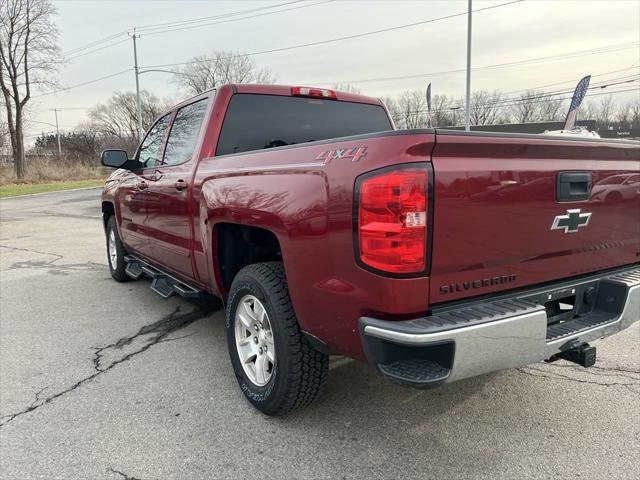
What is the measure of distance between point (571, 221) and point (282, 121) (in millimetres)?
2306

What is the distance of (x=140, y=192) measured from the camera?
4844 millimetres

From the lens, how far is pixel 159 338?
439cm

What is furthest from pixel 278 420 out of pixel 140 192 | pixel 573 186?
pixel 140 192

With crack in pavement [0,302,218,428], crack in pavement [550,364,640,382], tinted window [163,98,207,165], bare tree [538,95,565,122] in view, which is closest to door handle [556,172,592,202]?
crack in pavement [550,364,640,382]

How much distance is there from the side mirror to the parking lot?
159cm

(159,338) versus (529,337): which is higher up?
(529,337)

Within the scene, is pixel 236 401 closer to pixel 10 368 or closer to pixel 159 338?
pixel 159 338

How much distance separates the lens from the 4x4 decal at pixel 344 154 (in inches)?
83.5

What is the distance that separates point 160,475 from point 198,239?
166cm

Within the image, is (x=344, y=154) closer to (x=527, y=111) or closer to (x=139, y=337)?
(x=139, y=337)

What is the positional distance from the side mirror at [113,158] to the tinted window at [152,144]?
22cm

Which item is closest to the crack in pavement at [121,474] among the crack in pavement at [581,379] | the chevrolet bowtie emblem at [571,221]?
the chevrolet bowtie emblem at [571,221]

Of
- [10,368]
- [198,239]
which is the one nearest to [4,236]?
[10,368]

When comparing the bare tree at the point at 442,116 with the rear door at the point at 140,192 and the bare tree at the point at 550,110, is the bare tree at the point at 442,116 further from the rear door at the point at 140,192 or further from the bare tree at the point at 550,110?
the rear door at the point at 140,192
